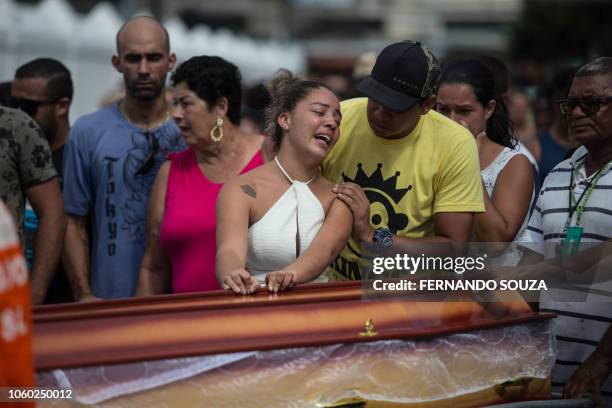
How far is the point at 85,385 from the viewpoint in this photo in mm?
3172

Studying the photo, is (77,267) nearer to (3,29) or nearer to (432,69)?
(432,69)

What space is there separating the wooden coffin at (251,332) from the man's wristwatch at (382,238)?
358mm

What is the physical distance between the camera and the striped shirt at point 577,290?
4.25 metres

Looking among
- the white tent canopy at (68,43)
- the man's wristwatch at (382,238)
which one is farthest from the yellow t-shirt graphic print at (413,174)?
the white tent canopy at (68,43)

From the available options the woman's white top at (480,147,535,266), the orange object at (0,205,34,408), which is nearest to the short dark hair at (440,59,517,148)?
the woman's white top at (480,147,535,266)

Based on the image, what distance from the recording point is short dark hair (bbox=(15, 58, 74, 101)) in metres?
5.83

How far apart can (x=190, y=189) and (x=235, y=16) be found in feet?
135

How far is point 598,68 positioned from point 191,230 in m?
1.91

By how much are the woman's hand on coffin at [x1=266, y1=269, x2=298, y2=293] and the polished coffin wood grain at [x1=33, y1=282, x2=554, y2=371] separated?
0.03 m

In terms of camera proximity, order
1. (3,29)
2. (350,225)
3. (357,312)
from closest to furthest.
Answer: (357,312) → (350,225) → (3,29)

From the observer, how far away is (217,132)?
4934 millimetres

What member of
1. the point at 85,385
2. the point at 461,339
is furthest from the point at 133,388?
the point at 461,339

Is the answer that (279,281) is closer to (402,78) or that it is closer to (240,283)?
(240,283)

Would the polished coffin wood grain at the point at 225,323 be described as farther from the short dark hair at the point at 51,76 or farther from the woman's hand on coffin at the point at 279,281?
the short dark hair at the point at 51,76
